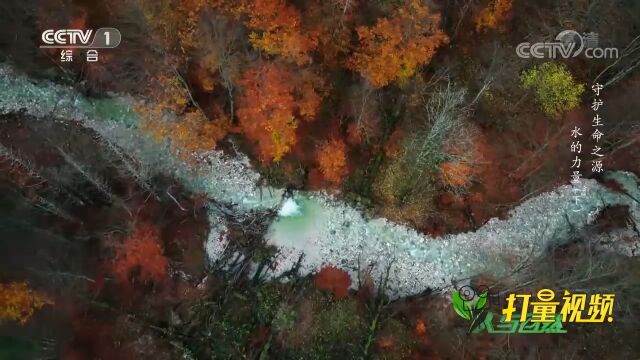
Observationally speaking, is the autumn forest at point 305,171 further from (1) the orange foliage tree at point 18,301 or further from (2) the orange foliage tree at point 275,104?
(1) the orange foliage tree at point 18,301

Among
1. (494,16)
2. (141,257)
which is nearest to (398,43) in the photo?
(494,16)

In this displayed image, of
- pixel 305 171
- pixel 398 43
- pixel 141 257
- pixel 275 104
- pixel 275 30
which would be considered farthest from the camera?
pixel 305 171

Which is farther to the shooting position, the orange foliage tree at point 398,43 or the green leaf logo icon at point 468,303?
the green leaf logo icon at point 468,303

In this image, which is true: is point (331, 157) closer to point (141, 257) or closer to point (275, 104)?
point (275, 104)

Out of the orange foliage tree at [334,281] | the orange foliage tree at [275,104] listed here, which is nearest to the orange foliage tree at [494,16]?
the orange foliage tree at [275,104]

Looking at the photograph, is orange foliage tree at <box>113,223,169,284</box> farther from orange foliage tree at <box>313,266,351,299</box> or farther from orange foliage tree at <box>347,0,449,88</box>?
orange foliage tree at <box>347,0,449,88</box>

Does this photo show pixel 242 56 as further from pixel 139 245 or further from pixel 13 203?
pixel 13 203
